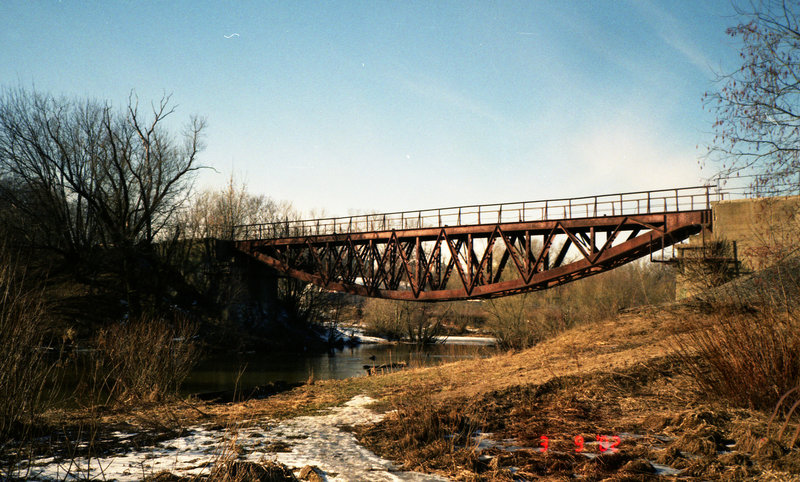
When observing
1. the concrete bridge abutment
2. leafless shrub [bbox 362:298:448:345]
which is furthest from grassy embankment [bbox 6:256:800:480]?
leafless shrub [bbox 362:298:448:345]

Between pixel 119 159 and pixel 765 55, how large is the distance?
41.6 metres

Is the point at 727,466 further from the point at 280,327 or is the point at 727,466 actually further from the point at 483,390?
the point at 280,327

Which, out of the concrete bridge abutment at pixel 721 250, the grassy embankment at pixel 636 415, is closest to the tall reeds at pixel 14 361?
the grassy embankment at pixel 636 415

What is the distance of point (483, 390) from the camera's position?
34.4 ft

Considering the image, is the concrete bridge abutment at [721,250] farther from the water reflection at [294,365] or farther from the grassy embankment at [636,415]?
the grassy embankment at [636,415]

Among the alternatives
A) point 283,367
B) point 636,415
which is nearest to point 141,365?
point 636,415

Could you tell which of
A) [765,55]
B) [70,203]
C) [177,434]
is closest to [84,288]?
[70,203]

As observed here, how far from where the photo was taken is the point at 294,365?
30.4 m

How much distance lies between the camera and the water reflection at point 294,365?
22141 mm

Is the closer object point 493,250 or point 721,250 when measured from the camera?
point 721,250
